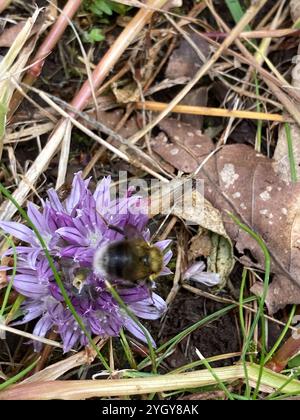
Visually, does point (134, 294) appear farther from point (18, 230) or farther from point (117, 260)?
point (18, 230)

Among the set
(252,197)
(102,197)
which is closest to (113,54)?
(102,197)

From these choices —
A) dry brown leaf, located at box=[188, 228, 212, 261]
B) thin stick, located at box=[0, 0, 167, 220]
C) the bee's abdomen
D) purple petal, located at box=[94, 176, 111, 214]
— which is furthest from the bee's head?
thin stick, located at box=[0, 0, 167, 220]

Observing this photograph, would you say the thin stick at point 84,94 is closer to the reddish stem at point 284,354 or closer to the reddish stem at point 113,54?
the reddish stem at point 113,54

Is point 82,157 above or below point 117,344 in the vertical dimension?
above
